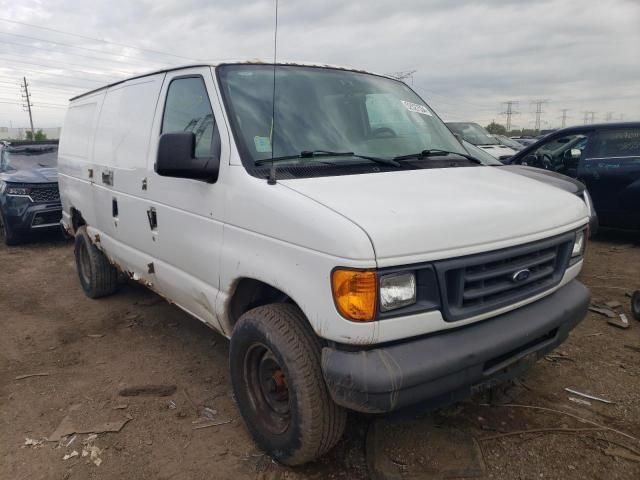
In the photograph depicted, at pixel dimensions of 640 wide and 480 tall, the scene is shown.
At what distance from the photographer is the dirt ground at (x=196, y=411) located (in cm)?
269

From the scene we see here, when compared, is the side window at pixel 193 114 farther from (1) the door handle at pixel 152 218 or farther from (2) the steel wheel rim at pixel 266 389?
(2) the steel wheel rim at pixel 266 389

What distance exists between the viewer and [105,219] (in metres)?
4.62

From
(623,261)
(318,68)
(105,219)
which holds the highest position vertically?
(318,68)

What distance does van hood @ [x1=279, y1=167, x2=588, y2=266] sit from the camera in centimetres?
213

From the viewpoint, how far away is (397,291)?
2.14 meters

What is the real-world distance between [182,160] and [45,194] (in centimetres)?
692

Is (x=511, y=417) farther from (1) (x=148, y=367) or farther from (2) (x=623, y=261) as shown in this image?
(2) (x=623, y=261)

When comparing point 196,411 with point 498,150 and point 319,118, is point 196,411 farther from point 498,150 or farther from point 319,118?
point 498,150

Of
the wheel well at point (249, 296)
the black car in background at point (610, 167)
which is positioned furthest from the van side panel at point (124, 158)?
the black car in background at point (610, 167)

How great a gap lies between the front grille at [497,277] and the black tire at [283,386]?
67cm

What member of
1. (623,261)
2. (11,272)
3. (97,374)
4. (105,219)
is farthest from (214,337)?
(623,261)

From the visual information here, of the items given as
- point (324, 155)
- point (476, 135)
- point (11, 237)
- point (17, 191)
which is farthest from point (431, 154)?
point (476, 135)

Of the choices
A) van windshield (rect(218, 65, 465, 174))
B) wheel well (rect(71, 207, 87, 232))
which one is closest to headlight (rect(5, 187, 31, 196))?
wheel well (rect(71, 207, 87, 232))

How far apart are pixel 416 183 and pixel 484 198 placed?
35 cm
